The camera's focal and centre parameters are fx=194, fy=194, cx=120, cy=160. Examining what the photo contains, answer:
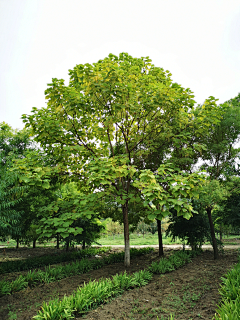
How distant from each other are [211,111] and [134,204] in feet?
14.6

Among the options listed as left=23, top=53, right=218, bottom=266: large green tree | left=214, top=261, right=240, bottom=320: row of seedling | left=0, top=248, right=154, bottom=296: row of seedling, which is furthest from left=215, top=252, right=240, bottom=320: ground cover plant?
left=0, top=248, right=154, bottom=296: row of seedling

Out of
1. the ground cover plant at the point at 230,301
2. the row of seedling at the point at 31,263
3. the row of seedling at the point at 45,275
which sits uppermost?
the ground cover plant at the point at 230,301

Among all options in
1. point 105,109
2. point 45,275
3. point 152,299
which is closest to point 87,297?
point 152,299

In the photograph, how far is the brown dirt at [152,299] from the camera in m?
3.74

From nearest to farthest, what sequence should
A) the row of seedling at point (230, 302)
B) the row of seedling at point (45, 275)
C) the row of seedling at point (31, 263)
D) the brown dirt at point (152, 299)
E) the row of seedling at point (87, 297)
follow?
the row of seedling at point (230, 302)
the row of seedling at point (87, 297)
the brown dirt at point (152, 299)
the row of seedling at point (45, 275)
the row of seedling at point (31, 263)

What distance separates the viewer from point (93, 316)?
145 inches

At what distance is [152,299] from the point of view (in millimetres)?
4418

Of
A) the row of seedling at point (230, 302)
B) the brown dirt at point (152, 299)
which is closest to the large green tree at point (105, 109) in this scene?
the brown dirt at point (152, 299)

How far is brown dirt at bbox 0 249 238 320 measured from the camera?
12.3 ft

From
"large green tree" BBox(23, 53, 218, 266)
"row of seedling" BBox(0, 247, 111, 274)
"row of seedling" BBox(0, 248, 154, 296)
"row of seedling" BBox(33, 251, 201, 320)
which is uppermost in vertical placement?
"large green tree" BBox(23, 53, 218, 266)

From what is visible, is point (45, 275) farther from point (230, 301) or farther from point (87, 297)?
point (230, 301)

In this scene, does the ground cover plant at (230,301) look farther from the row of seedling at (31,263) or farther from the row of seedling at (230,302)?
the row of seedling at (31,263)

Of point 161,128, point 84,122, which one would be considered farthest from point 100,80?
point 161,128

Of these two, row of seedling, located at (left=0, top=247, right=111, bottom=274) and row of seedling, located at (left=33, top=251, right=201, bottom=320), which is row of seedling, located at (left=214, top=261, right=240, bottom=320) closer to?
row of seedling, located at (left=33, top=251, right=201, bottom=320)
